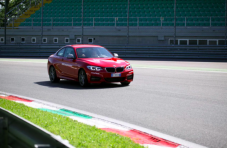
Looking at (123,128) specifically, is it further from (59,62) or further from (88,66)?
(59,62)

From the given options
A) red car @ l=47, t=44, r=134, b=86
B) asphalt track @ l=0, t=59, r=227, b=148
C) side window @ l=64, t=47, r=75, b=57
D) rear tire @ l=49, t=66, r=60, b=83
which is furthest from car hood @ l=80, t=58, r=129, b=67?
rear tire @ l=49, t=66, r=60, b=83

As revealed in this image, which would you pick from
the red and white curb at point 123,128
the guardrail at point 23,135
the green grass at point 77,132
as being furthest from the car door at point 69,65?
the guardrail at point 23,135

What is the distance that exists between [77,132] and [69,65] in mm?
7658

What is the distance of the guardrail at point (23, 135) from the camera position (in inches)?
89.9

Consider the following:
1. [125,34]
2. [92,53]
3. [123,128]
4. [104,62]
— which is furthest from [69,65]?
[125,34]

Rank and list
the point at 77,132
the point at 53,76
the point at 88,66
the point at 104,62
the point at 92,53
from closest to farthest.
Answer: the point at 77,132 < the point at 88,66 < the point at 104,62 < the point at 92,53 < the point at 53,76

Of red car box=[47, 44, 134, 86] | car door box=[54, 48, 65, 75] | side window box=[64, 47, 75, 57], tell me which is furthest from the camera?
car door box=[54, 48, 65, 75]

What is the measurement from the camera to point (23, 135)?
2.73m

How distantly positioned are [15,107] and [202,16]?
28729 millimetres

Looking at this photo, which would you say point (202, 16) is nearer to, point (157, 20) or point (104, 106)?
point (157, 20)

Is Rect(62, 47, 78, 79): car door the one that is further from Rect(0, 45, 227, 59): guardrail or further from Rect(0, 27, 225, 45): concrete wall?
Rect(0, 27, 225, 45): concrete wall

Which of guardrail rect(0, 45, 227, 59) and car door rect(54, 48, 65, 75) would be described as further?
guardrail rect(0, 45, 227, 59)

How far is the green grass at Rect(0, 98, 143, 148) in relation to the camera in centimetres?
513

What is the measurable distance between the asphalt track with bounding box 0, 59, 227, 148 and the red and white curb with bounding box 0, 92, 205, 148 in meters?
0.28
